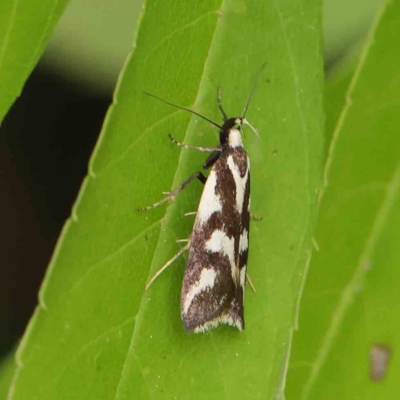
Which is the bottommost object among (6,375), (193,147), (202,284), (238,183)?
(6,375)

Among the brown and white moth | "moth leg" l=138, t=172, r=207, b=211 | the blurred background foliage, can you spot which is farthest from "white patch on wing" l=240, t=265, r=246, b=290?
the blurred background foliage

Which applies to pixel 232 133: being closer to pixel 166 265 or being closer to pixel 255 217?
pixel 255 217

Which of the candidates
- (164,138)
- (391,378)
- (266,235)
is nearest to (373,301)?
(391,378)

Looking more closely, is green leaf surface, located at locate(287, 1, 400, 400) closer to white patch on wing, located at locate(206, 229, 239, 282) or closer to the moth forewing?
the moth forewing

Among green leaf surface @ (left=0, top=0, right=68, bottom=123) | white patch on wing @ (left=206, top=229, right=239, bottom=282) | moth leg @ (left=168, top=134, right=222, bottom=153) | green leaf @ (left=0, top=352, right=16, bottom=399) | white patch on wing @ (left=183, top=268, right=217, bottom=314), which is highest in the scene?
green leaf surface @ (left=0, top=0, right=68, bottom=123)

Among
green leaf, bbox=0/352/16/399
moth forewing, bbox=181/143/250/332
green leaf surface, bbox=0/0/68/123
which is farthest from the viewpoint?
green leaf, bbox=0/352/16/399

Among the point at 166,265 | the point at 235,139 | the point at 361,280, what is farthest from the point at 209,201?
the point at 361,280

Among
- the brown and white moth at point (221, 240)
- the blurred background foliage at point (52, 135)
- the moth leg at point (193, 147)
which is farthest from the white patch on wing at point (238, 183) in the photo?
the blurred background foliage at point (52, 135)
